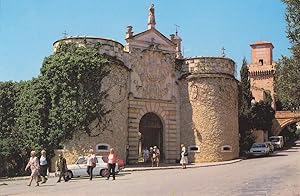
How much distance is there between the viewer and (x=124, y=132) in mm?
33094

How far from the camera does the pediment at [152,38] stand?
3541cm

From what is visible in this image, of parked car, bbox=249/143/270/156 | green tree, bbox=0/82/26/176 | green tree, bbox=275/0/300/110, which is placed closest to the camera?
green tree, bbox=275/0/300/110

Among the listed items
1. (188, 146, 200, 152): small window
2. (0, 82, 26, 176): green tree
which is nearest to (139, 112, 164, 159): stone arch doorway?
(188, 146, 200, 152): small window

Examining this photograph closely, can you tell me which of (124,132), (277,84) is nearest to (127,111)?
(124,132)

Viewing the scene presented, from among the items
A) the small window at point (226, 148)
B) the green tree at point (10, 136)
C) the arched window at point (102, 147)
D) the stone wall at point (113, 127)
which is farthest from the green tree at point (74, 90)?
the small window at point (226, 148)

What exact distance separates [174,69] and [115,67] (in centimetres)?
633

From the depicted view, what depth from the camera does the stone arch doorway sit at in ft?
119

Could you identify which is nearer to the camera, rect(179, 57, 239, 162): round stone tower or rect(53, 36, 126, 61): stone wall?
rect(53, 36, 126, 61): stone wall

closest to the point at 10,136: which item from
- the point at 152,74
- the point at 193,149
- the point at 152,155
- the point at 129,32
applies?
the point at 152,155

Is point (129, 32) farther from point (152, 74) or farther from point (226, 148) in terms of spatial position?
point (226, 148)

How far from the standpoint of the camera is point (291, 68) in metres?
17.6

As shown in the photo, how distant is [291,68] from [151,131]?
21371 millimetres

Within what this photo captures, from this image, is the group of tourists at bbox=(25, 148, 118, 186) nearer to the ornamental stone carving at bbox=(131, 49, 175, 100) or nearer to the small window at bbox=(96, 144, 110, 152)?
the small window at bbox=(96, 144, 110, 152)

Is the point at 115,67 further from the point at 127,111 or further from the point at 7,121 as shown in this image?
the point at 7,121
